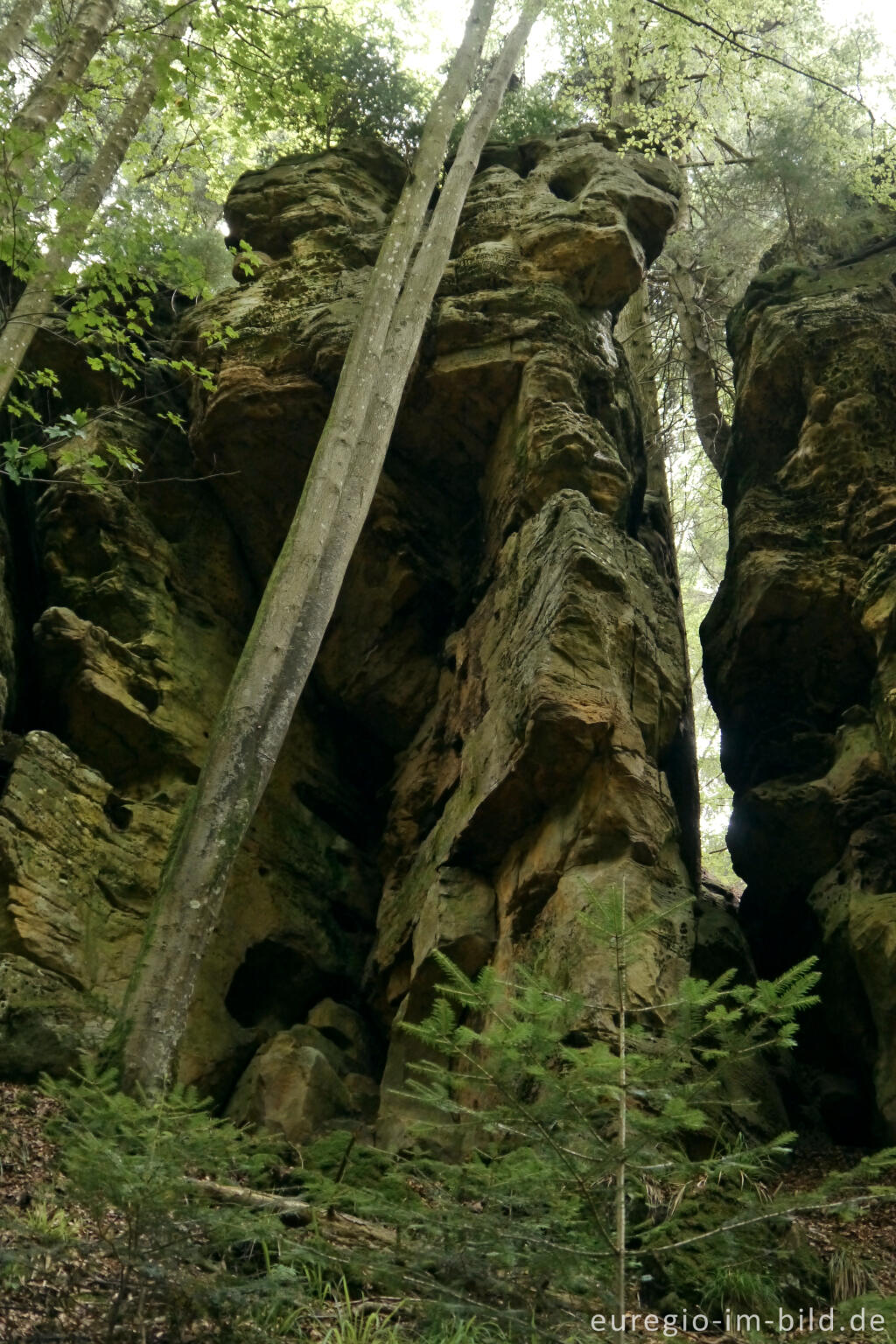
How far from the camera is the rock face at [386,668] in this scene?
827 centimetres

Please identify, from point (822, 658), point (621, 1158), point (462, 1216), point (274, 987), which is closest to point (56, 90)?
point (274, 987)

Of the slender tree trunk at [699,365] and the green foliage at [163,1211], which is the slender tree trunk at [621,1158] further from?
the slender tree trunk at [699,365]

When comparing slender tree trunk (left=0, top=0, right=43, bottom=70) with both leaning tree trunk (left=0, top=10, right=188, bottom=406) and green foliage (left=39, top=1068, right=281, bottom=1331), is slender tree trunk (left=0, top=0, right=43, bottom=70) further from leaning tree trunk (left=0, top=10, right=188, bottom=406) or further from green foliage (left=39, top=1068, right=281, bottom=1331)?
green foliage (left=39, top=1068, right=281, bottom=1331)

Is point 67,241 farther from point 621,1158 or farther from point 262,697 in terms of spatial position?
point 621,1158

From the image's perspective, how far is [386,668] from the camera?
38.3 ft

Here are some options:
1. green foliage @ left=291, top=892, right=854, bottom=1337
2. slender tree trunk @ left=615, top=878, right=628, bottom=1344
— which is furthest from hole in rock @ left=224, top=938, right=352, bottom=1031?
slender tree trunk @ left=615, top=878, right=628, bottom=1344

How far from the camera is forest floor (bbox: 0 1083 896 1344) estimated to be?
357 centimetres

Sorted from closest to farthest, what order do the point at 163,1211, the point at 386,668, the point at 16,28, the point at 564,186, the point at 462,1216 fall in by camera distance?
the point at 163,1211 < the point at 462,1216 < the point at 16,28 < the point at 386,668 < the point at 564,186

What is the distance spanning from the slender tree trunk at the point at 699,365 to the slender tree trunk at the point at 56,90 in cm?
946

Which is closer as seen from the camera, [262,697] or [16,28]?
[262,697]

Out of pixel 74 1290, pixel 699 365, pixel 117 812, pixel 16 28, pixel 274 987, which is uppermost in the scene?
pixel 699 365

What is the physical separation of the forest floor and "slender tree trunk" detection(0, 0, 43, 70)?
8083 mm

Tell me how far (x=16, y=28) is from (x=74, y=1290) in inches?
376

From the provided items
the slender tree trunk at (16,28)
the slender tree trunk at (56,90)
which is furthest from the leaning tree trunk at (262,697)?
the slender tree trunk at (16,28)
